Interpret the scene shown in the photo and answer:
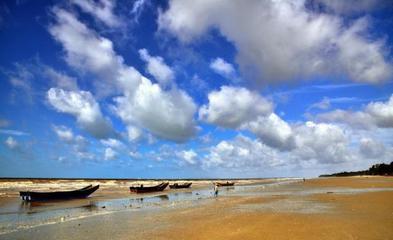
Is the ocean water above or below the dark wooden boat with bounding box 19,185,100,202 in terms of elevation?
below

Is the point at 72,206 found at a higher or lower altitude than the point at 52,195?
lower

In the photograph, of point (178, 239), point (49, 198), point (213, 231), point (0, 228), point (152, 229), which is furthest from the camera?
point (49, 198)

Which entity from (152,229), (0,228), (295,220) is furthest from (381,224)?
(0,228)

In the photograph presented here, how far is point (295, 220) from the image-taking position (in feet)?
57.2

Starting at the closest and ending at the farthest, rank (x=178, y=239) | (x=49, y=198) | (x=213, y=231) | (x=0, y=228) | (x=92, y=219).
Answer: (x=178, y=239) → (x=213, y=231) → (x=0, y=228) → (x=92, y=219) → (x=49, y=198)

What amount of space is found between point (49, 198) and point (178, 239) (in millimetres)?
26466

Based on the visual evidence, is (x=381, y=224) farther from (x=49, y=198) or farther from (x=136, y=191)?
(x=136, y=191)

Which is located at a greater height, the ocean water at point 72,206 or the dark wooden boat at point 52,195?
the dark wooden boat at point 52,195

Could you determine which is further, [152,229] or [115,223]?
[115,223]

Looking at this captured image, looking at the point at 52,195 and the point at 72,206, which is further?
the point at 52,195

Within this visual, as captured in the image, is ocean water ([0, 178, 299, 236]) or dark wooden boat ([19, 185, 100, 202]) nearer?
ocean water ([0, 178, 299, 236])

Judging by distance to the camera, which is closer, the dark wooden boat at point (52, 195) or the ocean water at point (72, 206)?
the ocean water at point (72, 206)

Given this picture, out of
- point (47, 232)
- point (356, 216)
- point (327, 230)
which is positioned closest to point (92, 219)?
point (47, 232)

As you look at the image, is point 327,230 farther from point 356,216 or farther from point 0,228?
point 0,228
